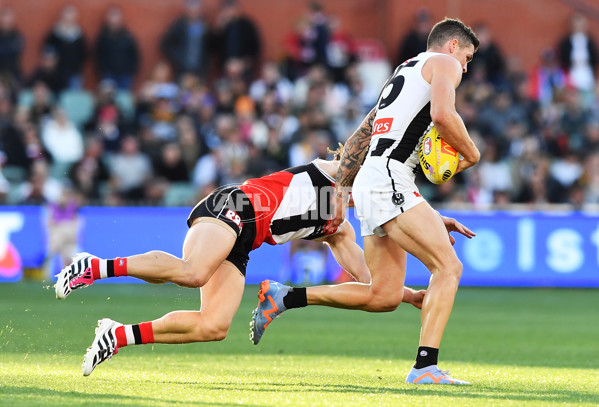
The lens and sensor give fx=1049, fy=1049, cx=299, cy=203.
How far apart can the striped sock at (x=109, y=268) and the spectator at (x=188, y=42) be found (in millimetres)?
13459

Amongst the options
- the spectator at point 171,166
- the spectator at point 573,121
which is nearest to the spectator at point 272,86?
the spectator at point 171,166

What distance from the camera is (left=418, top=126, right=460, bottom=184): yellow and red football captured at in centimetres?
689

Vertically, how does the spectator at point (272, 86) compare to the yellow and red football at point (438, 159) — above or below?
above

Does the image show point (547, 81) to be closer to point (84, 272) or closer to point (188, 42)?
point (188, 42)

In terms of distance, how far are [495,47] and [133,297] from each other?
9.80 m

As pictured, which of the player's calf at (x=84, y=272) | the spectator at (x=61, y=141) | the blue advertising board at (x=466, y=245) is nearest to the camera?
the player's calf at (x=84, y=272)

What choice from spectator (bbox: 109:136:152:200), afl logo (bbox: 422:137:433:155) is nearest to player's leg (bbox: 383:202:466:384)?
afl logo (bbox: 422:137:433:155)

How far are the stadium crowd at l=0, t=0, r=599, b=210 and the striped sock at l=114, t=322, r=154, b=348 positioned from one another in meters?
9.64

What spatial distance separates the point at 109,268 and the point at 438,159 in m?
2.26

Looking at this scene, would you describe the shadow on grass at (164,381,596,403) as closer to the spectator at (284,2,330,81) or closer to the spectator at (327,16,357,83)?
the spectator at (284,2,330,81)

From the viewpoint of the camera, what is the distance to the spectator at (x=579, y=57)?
21094 mm

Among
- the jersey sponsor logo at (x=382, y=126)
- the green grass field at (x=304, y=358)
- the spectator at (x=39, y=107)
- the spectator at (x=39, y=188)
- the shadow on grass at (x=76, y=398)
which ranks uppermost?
the spectator at (x=39, y=107)

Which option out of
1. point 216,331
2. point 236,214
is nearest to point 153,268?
point 216,331

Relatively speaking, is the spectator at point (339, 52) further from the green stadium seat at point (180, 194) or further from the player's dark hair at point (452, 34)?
the player's dark hair at point (452, 34)
